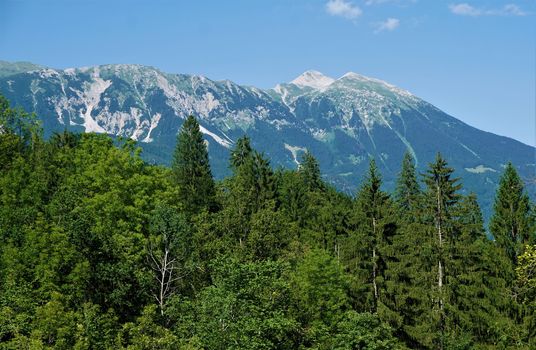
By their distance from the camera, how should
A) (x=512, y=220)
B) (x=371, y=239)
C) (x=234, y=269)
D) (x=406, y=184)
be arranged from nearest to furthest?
(x=234, y=269) → (x=512, y=220) → (x=371, y=239) → (x=406, y=184)

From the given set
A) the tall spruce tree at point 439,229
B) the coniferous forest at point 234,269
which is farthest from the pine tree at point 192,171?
the tall spruce tree at point 439,229

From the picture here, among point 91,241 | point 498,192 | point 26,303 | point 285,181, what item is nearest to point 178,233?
point 91,241

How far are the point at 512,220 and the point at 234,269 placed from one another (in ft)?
75.0

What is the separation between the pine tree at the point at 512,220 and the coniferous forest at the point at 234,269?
0.10m

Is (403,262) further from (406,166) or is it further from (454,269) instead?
(406,166)

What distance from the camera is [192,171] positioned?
2451 inches

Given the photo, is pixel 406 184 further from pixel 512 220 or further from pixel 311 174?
pixel 512 220

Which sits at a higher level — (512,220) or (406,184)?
(406,184)

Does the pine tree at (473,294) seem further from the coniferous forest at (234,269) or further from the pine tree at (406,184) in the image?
the pine tree at (406,184)

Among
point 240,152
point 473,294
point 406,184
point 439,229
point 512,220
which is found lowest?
point 473,294

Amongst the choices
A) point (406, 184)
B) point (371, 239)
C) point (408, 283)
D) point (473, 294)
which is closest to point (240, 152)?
point (406, 184)

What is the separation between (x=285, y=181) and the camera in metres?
83.2

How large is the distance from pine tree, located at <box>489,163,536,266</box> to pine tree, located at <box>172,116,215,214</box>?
2592cm

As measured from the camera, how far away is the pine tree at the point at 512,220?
4062cm
